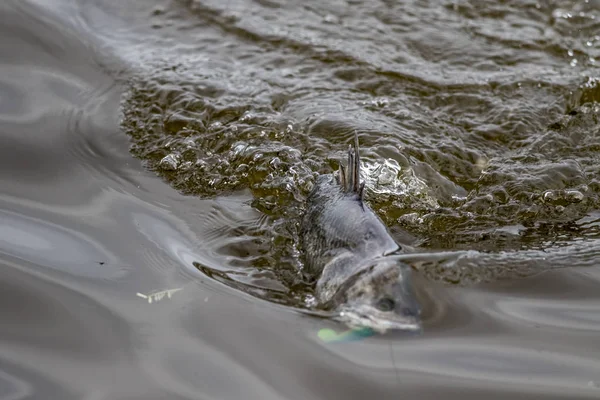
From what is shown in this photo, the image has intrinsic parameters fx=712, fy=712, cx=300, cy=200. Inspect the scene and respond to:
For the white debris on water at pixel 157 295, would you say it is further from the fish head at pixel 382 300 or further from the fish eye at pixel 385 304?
the fish eye at pixel 385 304

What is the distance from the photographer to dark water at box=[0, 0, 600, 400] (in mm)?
3615

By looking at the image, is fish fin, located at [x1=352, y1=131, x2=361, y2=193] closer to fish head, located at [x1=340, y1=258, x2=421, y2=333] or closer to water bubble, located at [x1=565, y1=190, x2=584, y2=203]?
fish head, located at [x1=340, y1=258, x2=421, y2=333]

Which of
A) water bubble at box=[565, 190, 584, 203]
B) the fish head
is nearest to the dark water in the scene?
water bubble at box=[565, 190, 584, 203]

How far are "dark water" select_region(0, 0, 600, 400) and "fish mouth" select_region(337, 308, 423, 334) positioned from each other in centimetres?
10

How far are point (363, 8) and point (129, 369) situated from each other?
18.8 feet

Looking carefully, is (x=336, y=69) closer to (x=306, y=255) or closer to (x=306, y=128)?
(x=306, y=128)

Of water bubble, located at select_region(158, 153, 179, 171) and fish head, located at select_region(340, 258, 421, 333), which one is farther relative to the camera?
water bubble, located at select_region(158, 153, 179, 171)

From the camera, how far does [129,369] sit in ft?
11.8

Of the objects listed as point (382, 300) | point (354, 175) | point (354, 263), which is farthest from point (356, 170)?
point (382, 300)

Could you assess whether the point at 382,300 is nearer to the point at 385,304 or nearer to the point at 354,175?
the point at 385,304

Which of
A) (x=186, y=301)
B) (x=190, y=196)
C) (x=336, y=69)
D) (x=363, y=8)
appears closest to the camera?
(x=186, y=301)

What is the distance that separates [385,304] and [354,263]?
12.9 inches

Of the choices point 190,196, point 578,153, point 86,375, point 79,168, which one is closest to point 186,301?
point 86,375

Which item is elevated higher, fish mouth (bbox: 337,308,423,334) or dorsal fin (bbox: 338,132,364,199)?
dorsal fin (bbox: 338,132,364,199)
